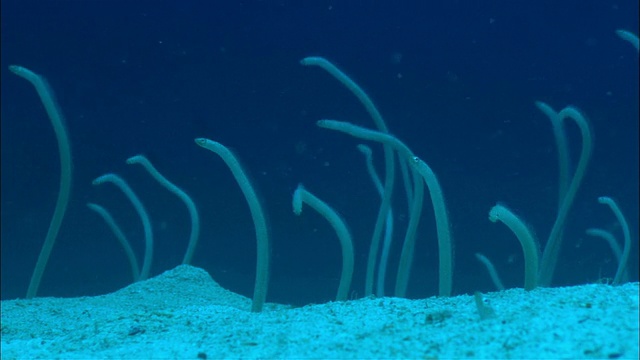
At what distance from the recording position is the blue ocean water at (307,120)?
5379mm

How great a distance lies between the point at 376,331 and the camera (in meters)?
2.33

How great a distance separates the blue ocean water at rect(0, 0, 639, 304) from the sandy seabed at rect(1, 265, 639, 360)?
269 centimetres

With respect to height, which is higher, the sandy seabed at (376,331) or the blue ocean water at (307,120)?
the blue ocean water at (307,120)

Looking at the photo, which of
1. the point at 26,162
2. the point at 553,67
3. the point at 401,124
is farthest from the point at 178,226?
the point at 553,67

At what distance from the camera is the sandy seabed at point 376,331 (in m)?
1.97

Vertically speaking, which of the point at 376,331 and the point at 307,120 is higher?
the point at 307,120

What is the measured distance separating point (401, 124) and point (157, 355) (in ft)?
12.7

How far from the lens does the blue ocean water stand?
17.6ft

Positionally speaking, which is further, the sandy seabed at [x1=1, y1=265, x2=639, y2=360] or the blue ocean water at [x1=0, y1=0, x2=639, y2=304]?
the blue ocean water at [x1=0, y1=0, x2=639, y2=304]

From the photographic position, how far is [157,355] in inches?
90.9

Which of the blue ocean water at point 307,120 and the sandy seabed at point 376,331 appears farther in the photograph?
the blue ocean water at point 307,120

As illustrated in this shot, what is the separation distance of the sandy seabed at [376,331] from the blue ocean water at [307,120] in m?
2.69

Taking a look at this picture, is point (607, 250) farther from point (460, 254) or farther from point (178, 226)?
point (178, 226)

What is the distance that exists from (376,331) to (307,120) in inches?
139
